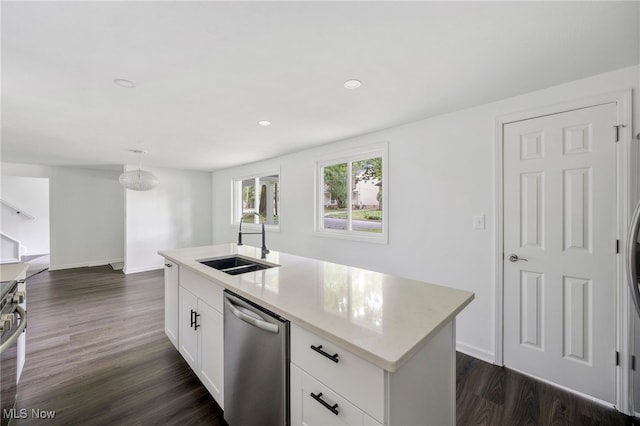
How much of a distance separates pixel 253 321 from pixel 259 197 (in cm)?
422

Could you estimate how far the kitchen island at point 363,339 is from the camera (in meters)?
0.84

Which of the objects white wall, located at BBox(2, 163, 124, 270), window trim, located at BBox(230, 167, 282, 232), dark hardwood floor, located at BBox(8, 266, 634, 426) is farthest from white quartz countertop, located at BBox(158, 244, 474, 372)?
white wall, located at BBox(2, 163, 124, 270)

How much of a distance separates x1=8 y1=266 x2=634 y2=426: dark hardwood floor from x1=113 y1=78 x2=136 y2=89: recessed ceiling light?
7.52 ft

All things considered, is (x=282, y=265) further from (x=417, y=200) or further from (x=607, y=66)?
→ (x=607, y=66)

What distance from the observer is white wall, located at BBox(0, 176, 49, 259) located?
663 centimetres

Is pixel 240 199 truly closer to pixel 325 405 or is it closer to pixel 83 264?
pixel 83 264

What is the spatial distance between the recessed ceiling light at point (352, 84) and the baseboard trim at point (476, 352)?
2.47 meters

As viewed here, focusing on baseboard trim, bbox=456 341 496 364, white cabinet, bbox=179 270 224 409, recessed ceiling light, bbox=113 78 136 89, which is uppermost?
recessed ceiling light, bbox=113 78 136 89

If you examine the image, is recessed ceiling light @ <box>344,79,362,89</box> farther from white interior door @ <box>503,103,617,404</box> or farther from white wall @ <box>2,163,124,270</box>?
white wall @ <box>2,163,124,270</box>

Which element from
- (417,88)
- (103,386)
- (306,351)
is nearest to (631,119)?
(417,88)

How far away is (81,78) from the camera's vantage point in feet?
5.94

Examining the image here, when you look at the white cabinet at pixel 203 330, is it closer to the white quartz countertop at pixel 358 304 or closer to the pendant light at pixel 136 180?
the white quartz countertop at pixel 358 304

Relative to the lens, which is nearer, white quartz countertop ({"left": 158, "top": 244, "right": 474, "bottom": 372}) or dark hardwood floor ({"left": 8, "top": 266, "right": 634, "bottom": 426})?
white quartz countertop ({"left": 158, "top": 244, "right": 474, "bottom": 372})

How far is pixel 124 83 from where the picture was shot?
1886mm
